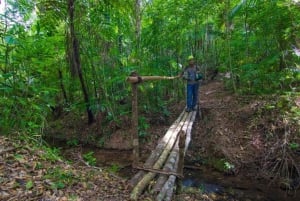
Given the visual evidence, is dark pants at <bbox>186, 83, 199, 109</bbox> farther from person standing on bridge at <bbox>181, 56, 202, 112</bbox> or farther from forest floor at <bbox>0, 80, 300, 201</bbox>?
forest floor at <bbox>0, 80, 300, 201</bbox>

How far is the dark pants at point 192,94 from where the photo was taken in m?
9.05

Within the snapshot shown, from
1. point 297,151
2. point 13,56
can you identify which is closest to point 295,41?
point 297,151

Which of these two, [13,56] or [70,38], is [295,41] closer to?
[70,38]

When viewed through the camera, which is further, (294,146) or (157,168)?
(294,146)

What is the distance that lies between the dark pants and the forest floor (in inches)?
26.9

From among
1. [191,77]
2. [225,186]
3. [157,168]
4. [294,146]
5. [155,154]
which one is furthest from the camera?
[191,77]

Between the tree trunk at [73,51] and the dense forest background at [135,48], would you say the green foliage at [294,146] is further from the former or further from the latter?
the tree trunk at [73,51]

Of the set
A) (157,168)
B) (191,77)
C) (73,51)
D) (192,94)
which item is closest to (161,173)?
(157,168)

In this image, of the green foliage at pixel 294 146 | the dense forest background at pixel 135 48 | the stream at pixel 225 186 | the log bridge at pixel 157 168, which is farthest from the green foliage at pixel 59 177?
the green foliage at pixel 294 146

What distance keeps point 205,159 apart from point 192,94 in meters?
2.17

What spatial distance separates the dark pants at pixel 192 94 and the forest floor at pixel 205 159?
0.68m

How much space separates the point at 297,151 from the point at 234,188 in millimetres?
2063

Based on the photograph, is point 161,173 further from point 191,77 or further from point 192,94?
point 192,94

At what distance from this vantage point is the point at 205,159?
8.30 metres
